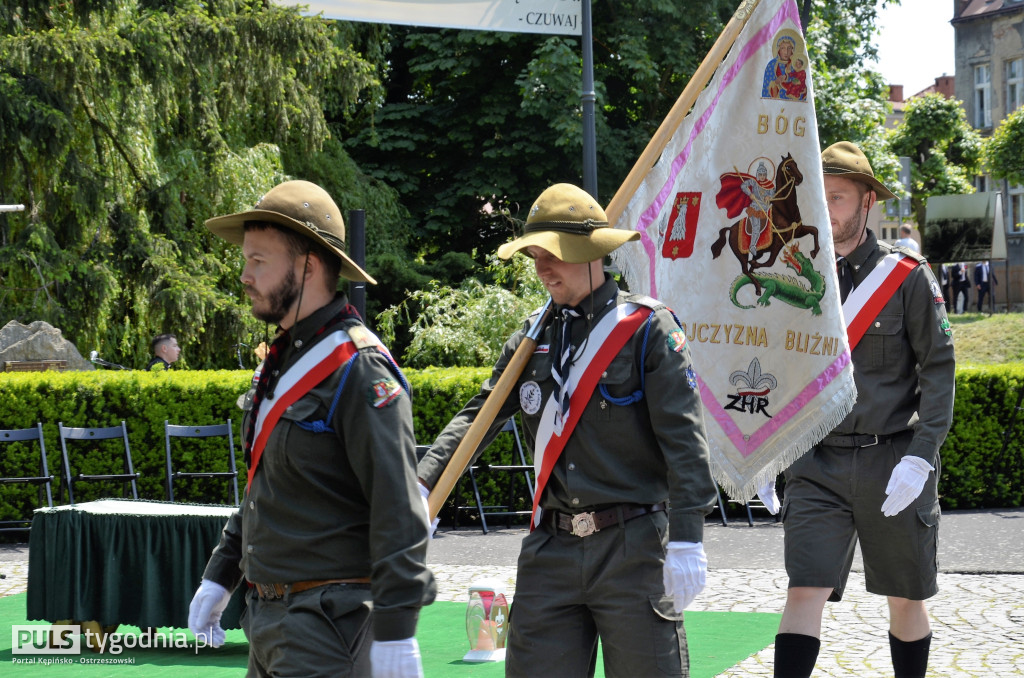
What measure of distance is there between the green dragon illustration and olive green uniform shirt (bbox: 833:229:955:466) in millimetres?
376

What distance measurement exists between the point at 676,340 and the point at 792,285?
138 centimetres

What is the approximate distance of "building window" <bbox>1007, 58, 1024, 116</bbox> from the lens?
58906 millimetres

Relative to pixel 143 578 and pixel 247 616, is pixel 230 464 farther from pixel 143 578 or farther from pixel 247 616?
pixel 247 616

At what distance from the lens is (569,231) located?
404 cm

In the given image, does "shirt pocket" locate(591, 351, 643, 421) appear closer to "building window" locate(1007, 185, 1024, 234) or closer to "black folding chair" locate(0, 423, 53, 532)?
"black folding chair" locate(0, 423, 53, 532)

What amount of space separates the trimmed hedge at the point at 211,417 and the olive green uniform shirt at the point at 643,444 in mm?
8921

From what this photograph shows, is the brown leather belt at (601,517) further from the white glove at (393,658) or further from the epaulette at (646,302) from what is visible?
the white glove at (393,658)

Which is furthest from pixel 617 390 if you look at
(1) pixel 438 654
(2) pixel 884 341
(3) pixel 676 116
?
(1) pixel 438 654

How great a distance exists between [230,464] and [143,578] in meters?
5.14

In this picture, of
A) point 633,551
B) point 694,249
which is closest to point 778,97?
point 694,249

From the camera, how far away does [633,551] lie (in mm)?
3775

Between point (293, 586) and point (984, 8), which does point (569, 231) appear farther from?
→ point (984, 8)


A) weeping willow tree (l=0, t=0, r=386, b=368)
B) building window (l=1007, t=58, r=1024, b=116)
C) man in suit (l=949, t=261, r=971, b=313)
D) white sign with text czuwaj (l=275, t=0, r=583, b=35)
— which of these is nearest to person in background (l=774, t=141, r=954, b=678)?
white sign with text czuwaj (l=275, t=0, r=583, b=35)

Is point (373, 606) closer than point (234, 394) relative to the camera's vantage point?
Yes
